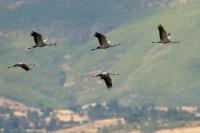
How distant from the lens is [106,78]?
64.7 metres

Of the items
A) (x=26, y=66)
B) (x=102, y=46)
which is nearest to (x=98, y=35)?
(x=102, y=46)

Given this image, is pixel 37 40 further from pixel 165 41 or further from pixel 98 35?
pixel 165 41

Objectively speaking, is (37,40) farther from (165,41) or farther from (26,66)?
(165,41)

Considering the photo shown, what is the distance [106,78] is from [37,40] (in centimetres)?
514

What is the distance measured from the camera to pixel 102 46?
6203cm

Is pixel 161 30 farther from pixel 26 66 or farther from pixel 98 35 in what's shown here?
pixel 26 66

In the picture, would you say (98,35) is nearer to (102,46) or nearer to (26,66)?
(102,46)

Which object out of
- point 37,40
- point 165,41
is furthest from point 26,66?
point 165,41

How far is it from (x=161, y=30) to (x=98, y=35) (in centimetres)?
410

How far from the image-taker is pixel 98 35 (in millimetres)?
61750

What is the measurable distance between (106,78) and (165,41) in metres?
4.40

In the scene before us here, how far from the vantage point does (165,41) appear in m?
62.9

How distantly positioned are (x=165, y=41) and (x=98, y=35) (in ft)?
13.3

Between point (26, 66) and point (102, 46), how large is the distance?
4.49 metres
